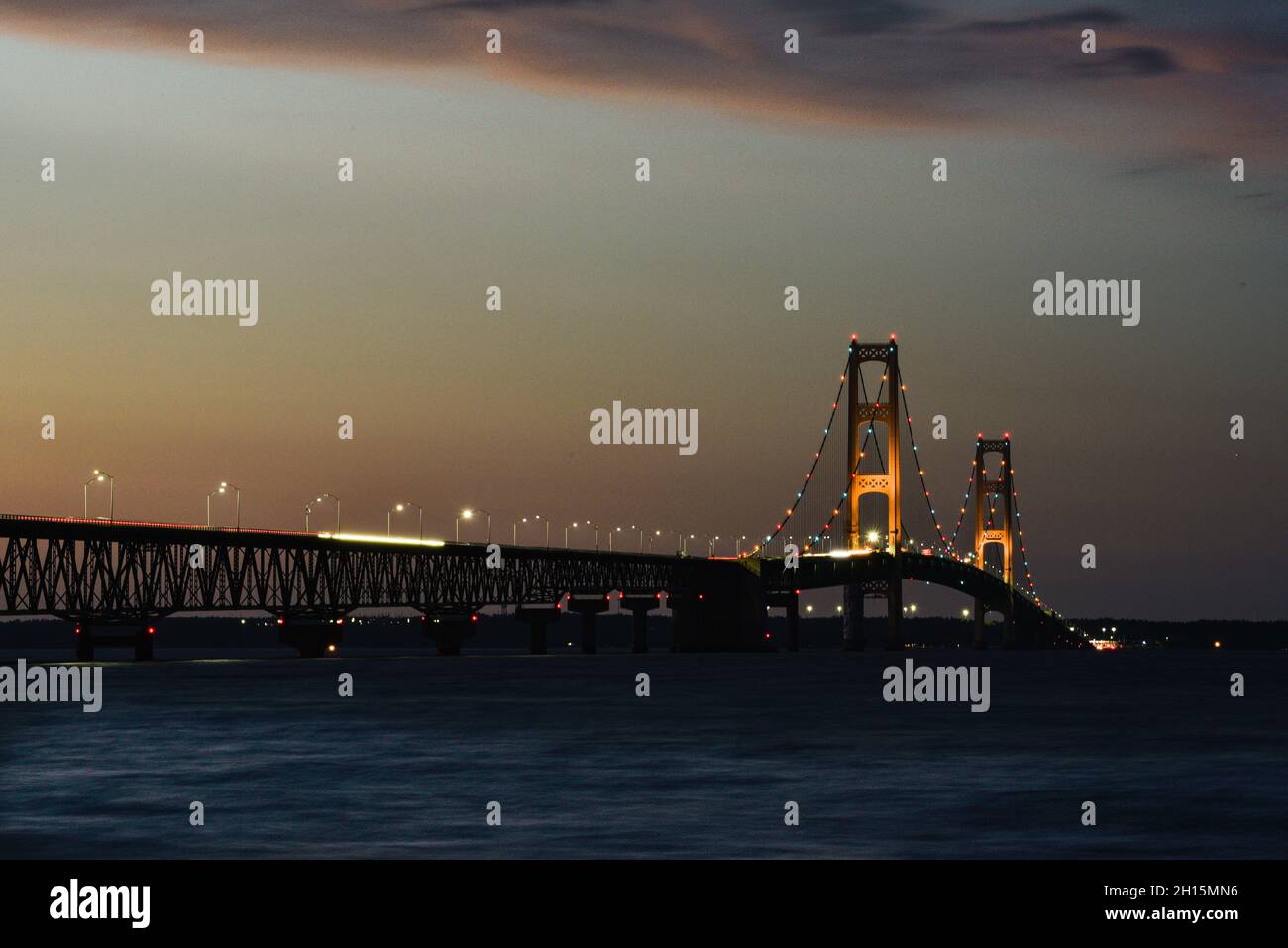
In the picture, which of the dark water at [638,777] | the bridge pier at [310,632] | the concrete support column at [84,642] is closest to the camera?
the dark water at [638,777]

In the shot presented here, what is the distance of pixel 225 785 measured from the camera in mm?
44031

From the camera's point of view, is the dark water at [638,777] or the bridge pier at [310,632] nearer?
the dark water at [638,777]

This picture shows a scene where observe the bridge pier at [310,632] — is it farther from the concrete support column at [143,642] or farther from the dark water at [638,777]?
the dark water at [638,777]

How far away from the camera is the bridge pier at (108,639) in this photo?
152m

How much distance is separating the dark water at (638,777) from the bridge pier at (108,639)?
59411mm

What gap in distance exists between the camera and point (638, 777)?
46.8 metres

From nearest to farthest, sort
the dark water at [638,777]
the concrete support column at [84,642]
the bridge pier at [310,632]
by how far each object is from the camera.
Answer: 1. the dark water at [638,777]
2. the concrete support column at [84,642]
3. the bridge pier at [310,632]

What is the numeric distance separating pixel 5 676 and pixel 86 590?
3018 cm

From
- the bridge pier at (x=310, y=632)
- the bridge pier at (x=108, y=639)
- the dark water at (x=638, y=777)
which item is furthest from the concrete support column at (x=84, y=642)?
the dark water at (x=638, y=777)

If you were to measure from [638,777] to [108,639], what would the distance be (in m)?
119

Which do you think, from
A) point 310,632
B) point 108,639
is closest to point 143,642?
point 108,639

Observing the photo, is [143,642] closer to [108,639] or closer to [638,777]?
[108,639]
